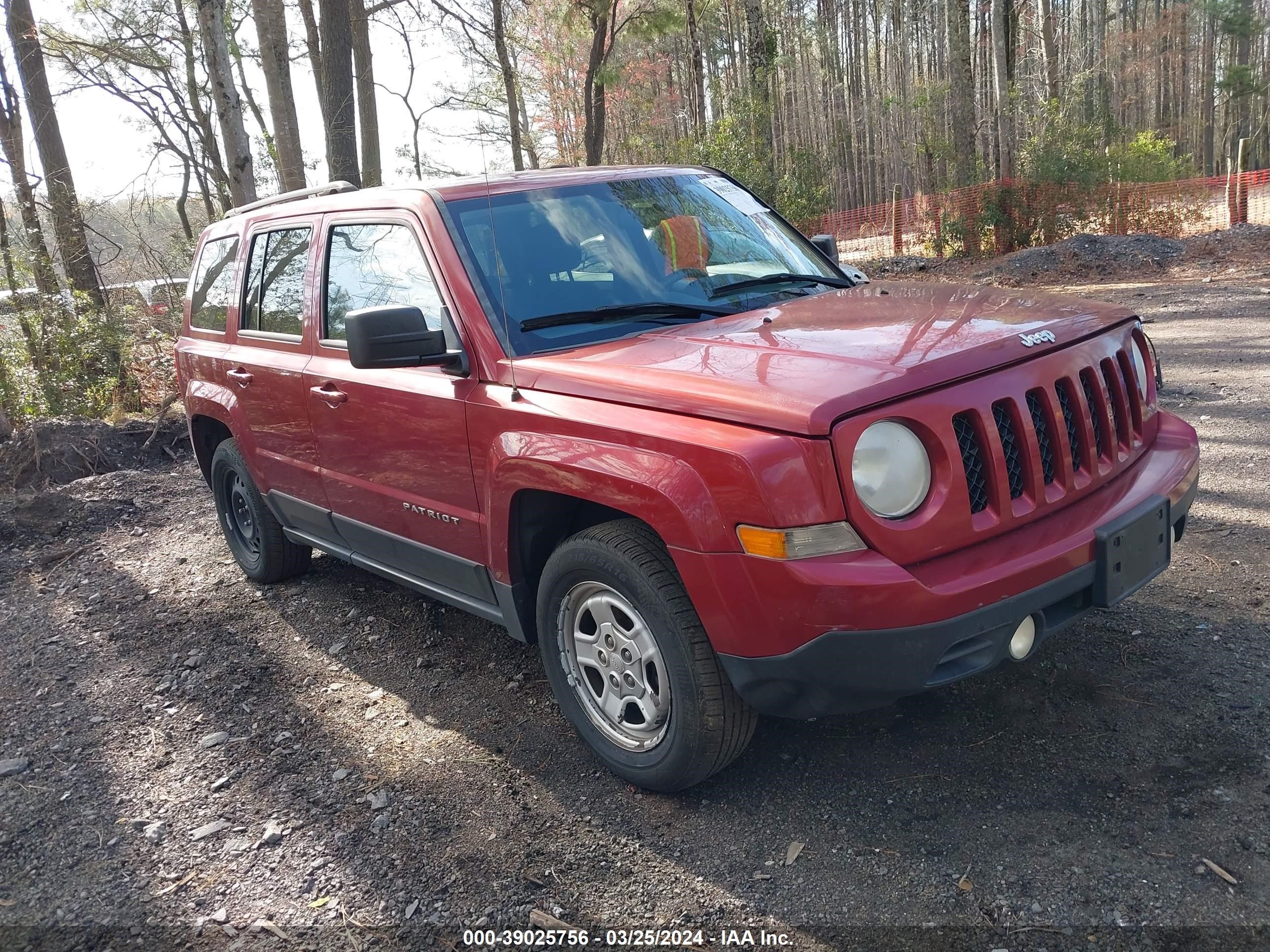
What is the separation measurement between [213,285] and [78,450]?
439 centimetres

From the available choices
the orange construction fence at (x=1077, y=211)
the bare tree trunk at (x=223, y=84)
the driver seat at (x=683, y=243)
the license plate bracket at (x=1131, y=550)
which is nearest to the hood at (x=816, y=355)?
the driver seat at (x=683, y=243)

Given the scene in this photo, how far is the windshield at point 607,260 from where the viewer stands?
3396 millimetres

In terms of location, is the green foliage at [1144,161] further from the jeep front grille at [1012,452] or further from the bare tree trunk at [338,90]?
the jeep front grille at [1012,452]

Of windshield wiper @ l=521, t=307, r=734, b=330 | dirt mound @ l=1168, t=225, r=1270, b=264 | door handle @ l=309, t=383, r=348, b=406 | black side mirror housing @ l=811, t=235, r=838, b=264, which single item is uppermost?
black side mirror housing @ l=811, t=235, r=838, b=264

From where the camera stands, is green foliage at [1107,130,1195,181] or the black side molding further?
green foliage at [1107,130,1195,181]

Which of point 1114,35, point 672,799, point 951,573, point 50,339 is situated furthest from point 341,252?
point 1114,35

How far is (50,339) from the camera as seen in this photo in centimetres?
1069

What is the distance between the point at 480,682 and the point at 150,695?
156 cm

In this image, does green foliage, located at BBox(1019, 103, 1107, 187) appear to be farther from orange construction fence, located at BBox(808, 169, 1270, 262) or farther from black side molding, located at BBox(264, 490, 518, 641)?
black side molding, located at BBox(264, 490, 518, 641)

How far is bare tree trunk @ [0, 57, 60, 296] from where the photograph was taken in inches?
467

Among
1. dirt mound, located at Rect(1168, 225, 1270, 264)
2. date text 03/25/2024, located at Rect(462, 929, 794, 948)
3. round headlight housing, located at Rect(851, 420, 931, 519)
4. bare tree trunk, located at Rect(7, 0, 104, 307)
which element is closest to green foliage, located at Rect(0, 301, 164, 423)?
bare tree trunk, located at Rect(7, 0, 104, 307)

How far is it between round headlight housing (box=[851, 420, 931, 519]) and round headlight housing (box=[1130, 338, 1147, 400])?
1.17 meters

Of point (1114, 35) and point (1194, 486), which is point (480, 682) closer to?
point (1194, 486)

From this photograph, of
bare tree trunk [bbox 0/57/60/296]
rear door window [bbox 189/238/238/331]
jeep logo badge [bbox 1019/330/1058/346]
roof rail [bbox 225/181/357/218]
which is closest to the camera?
jeep logo badge [bbox 1019/330/1058/346]
